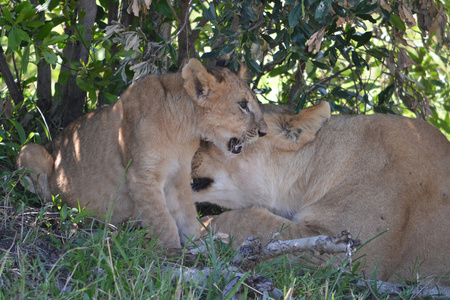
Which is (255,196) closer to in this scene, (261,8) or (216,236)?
(216,236)

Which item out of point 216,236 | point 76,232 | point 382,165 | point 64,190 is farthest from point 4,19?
point 382,165

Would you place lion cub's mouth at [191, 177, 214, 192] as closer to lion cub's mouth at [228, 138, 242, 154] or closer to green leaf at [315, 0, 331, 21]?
lion cub's mouth at [228, 138, 242, 154]

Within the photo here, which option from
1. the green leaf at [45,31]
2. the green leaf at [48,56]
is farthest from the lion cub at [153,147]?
the green leaf at [45,31]

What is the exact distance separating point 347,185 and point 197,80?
1117 millimetres

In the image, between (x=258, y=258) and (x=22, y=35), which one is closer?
(x=258, y=258)

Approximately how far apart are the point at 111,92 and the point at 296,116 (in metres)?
1.39

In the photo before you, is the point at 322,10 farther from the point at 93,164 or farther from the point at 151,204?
the point at 93,164

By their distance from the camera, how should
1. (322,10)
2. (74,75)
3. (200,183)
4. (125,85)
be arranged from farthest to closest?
(74,75) → (125,85) → (200,183) → (322,10)

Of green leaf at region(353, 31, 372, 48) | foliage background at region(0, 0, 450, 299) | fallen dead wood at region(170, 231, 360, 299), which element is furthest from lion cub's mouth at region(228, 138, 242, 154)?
green leaf at region(353, 31, 372, 48)

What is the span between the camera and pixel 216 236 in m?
3.33

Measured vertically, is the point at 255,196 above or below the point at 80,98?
below

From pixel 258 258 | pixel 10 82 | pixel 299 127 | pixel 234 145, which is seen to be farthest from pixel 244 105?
pixel 10 82

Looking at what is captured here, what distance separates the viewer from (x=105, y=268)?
247 centimetres

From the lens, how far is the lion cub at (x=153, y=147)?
136 inches
